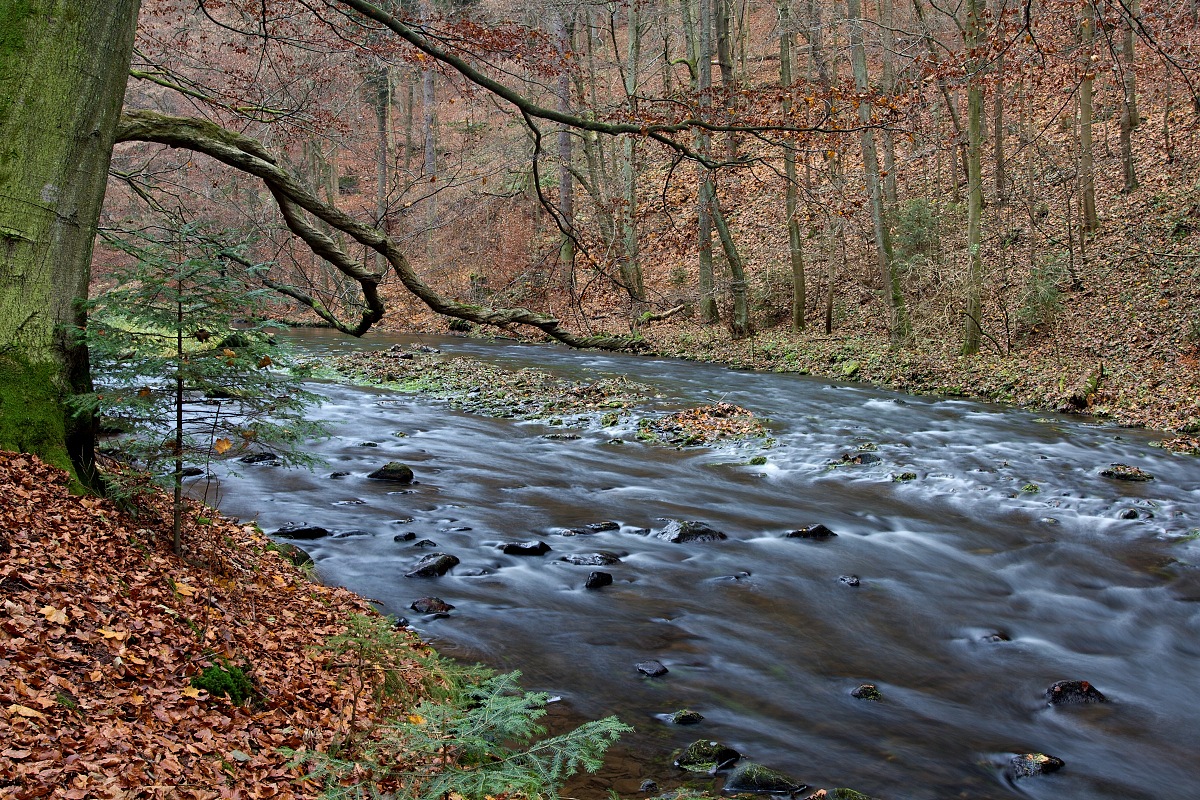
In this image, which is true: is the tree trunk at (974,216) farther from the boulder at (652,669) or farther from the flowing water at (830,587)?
the boulder at (652,669)

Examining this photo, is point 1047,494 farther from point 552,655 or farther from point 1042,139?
point 1042,139

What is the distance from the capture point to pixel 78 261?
5074 mm

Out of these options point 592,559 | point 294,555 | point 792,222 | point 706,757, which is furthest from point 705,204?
point 706,757

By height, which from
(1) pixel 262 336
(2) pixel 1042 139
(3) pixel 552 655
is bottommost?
(3) pixel 552 655

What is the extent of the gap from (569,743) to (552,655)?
2.84 meters

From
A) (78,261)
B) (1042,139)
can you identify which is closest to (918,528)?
(78,261)

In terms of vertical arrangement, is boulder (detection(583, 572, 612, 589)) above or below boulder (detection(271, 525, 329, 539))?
below

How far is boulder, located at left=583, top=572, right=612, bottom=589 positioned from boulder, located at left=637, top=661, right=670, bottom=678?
152 centimetres

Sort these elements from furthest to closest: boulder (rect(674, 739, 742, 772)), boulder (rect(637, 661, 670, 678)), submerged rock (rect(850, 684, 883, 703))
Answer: boulder (rect(637, 661, 670, 678)) → submerged rock (rect(850, 684, 883, 703)) → boulder (rect(674, 739, 742, 772))

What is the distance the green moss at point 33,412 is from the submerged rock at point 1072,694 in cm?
651

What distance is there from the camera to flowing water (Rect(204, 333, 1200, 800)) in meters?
5.59

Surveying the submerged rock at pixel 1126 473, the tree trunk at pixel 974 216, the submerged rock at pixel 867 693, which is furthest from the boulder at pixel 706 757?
the tree trunk at pixel 974 216

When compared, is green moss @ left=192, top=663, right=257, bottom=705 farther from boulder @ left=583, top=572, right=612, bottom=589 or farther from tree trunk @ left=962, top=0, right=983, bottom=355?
tree trunk @ left=962, top=0, right=983, bottom=355

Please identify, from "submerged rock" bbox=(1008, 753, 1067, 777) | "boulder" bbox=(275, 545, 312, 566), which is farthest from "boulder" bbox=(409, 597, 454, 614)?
"submerged rock" bbox=(1008, 753, 1067, 777)
